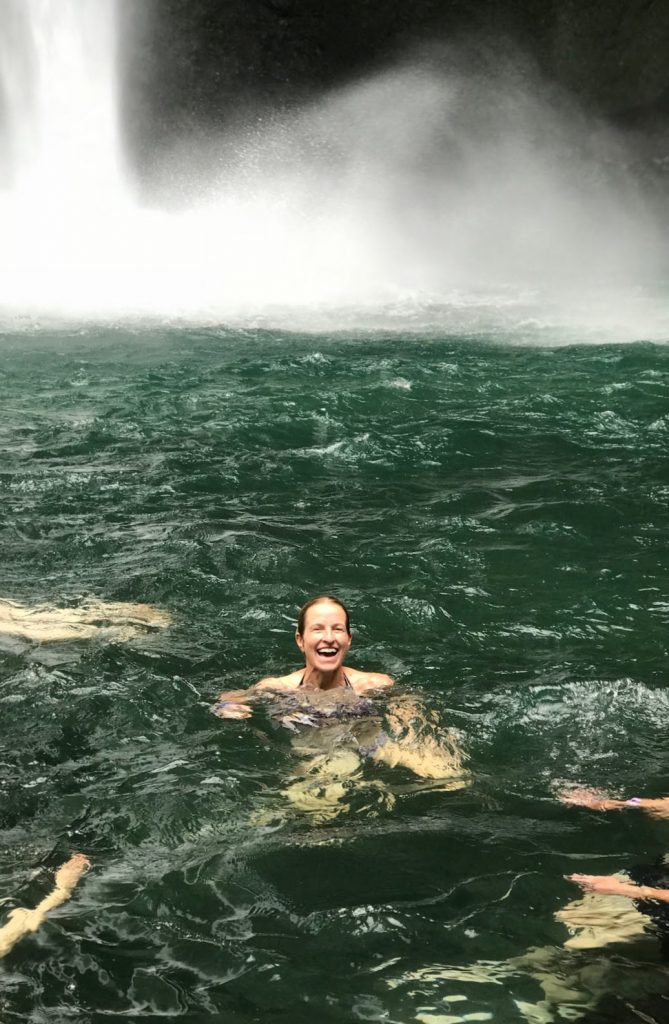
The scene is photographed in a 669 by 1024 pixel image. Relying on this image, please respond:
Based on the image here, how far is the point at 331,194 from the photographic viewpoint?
2436 centimetres

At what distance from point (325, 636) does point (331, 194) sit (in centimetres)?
2083

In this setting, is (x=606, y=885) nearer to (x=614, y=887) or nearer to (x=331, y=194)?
(x=614, y=887)

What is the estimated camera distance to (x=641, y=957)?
3270mm

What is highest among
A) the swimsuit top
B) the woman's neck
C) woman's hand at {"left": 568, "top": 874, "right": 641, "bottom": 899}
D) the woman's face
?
the woman's face

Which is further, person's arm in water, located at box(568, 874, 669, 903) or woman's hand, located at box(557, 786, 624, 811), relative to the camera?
woman's hand, located at box(557, 786, 624, 811)

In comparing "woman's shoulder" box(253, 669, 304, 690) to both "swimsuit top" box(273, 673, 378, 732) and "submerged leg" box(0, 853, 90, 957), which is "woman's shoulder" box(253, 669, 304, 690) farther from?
"submerged leg" box(0, 853, 90, 957)

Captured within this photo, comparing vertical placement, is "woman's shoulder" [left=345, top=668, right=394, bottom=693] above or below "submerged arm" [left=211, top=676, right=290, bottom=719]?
above

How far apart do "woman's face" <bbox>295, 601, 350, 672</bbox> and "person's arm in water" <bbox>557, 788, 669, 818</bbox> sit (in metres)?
1.19

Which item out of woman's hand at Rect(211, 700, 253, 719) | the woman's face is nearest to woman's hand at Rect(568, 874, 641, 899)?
the woman's face

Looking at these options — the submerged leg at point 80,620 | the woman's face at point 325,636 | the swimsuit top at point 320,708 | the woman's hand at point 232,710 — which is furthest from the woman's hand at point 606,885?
the submerged leg at point 80,620

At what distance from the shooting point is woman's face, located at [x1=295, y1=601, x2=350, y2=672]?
4922mm

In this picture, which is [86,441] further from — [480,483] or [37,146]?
[37,146]

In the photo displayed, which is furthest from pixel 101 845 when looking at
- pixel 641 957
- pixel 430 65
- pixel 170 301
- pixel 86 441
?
pixel 430 65

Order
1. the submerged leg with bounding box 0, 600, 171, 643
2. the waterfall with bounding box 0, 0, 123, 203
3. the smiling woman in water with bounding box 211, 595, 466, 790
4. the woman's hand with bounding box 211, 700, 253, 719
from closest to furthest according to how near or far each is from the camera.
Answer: the smiling woman in water with bounding box 211, 595, 466, 790
the woman's hand with bounding box 211, 700, 253, 719
the submerged leg with bounding box 0, 600, 171, 643
the waterfall with bounding box 0, 0, 123, 203
